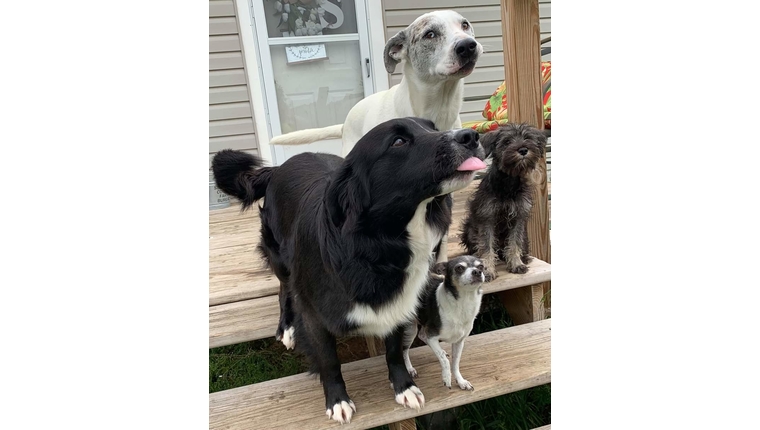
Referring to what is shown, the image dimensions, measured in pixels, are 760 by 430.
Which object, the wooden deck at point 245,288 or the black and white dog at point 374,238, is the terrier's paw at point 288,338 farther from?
the black and white dog at point 374,238

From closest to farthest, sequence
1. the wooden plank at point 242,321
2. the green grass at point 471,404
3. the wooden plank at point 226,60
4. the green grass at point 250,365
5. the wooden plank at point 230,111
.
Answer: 1. the wooden plank at point 242,321
2. the green grass at point 471,404
3. the green grass at point 250,365
4. the wooden plank at point 226,60
5. the wooden plank at point 230,111

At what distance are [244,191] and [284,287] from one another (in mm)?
491

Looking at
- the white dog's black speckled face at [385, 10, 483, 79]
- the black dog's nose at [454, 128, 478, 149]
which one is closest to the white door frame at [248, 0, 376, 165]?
the white dog's black speckled face at [385, 10, 483, 79]

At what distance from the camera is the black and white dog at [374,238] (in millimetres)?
1006

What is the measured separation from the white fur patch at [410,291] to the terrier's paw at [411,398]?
204 mm

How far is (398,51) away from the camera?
5.57 feet

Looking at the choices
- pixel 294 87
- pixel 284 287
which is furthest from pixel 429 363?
pixel 294 87

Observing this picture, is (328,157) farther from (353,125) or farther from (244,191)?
(244,191)

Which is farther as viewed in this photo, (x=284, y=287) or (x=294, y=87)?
(x=294, y=87)

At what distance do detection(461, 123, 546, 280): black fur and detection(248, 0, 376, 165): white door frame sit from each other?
2.57 m

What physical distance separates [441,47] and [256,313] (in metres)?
1.30

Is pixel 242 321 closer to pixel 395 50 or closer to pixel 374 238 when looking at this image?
pixel 374 238

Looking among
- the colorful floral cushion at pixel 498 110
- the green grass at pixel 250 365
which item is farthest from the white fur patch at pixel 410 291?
the colorful floral cushion at pixel 498 110

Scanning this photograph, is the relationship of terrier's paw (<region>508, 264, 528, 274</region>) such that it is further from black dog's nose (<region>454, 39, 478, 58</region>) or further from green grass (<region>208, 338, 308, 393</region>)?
green grass (<region>208, 338, 308, 393</region>)
